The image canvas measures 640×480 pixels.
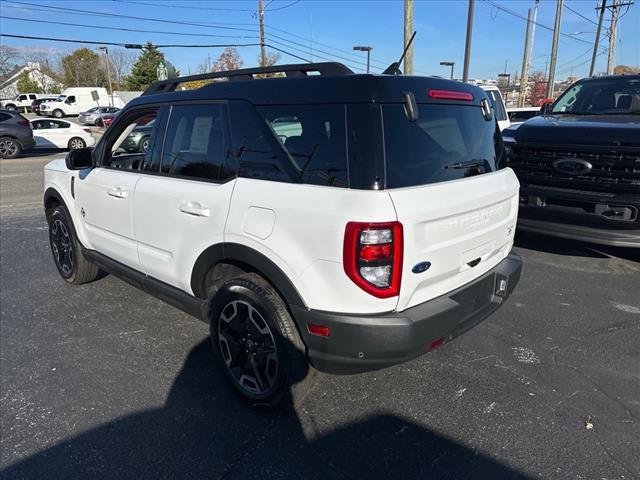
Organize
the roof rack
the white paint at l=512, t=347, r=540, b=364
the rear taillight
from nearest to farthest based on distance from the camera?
1. the rear taillight
2. the roof rack
3. the white paint at l=512, t=347, r=540, b=364

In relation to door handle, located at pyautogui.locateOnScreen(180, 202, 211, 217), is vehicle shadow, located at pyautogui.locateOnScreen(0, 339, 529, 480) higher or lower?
lower

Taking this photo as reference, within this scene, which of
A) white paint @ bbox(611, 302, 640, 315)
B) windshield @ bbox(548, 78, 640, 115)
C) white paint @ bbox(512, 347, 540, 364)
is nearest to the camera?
white paint @ bbox(512, 347, 540, 364)

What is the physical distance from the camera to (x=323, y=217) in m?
2.20

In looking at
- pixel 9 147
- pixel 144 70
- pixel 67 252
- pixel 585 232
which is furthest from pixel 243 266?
pixel 144 70

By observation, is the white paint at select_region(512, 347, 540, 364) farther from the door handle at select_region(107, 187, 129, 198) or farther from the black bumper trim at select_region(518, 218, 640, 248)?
the door handle at select_region(107, 187, 129, 198)

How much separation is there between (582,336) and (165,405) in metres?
3.13

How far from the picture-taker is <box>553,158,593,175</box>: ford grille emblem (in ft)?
15.4

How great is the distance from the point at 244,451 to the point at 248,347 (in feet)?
1.88

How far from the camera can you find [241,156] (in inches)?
105

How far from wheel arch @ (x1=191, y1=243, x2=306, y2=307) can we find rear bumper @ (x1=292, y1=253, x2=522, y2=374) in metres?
0.12

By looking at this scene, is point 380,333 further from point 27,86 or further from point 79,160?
point 27,86

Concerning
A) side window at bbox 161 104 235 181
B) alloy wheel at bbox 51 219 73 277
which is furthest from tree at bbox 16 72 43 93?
side window at bbox 161 104 235 181

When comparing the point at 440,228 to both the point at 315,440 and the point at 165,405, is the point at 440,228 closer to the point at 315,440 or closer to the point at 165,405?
the point at 315,440

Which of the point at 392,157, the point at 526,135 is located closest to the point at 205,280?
the point at 392,157
